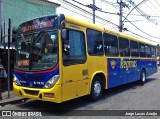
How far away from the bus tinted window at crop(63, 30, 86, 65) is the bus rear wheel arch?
1.20 m

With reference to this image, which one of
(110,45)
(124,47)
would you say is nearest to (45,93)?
(110,45)

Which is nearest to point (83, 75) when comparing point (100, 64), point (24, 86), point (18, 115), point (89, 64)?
point (89, 64)

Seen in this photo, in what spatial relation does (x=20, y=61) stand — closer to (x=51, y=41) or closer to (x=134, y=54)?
(x=51, y=41)

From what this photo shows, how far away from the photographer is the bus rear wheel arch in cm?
921

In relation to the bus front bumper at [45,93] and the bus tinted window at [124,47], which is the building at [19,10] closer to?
the bus front bumper at [45,93]

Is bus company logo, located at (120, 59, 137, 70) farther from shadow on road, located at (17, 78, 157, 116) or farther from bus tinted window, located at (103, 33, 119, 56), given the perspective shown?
shadow on road, located at (17, 78, 157, 116)

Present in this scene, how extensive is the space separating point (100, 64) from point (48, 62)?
280 cm

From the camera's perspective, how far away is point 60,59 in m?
7.43

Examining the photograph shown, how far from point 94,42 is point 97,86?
1686 millimetres

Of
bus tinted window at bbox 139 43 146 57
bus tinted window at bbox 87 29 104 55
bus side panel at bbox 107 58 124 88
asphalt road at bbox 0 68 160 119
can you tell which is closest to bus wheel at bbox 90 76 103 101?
asphalt road at bbox 0 68 160 119

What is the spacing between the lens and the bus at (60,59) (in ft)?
24.5

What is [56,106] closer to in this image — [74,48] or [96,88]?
[96,88]

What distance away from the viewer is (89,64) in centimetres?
891

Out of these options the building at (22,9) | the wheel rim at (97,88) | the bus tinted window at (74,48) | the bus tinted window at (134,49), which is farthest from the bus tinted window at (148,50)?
the bus tinted window at (74,48)
